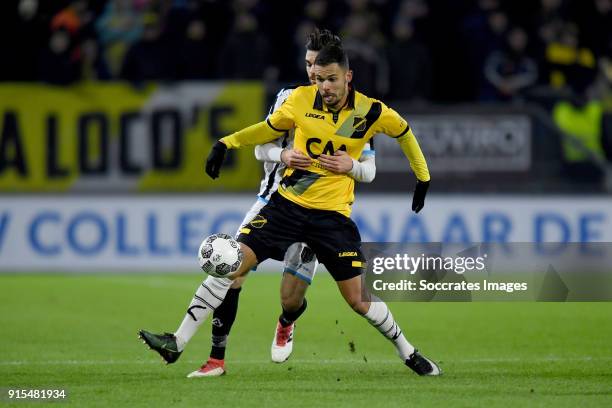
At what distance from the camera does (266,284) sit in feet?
46.8

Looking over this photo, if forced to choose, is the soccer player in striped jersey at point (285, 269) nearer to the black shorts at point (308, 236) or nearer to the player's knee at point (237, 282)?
the player's knee at point (237, 282)

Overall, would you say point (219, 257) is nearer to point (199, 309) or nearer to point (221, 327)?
point (199, 309)

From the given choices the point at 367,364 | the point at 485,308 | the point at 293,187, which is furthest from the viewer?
the point at 485,308

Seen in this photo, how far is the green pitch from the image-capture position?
24.8 feet

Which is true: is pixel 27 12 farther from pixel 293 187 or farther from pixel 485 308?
pixel 293 187

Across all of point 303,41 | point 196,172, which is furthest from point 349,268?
point 303,41

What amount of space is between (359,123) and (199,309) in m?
1.50

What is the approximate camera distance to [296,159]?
8070 millimetres

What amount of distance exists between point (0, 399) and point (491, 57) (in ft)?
33.1

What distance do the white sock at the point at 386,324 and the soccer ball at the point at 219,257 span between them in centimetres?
89

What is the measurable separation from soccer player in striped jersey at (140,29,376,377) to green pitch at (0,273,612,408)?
0.20m

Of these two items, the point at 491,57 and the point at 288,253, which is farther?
the point at 491,57

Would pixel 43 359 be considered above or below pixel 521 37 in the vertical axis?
below

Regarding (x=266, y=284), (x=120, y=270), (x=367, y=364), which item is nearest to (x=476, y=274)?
(x=367, y=364)
